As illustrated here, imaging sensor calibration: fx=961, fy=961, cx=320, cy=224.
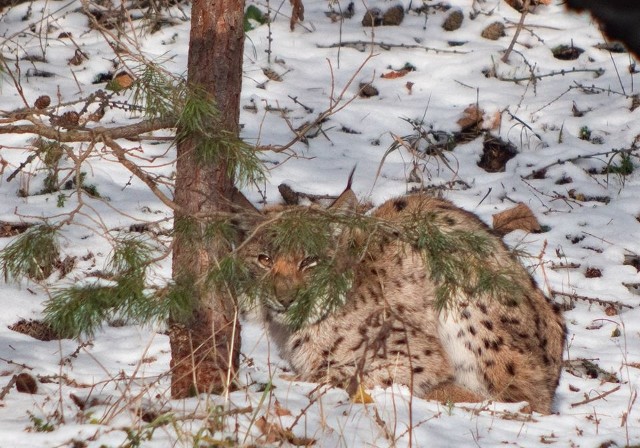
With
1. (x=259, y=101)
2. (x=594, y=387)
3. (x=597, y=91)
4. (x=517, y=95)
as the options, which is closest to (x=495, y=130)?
(x=517, y=95)

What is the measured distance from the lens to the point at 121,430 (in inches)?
123

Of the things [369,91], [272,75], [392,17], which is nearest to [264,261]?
[369,91]

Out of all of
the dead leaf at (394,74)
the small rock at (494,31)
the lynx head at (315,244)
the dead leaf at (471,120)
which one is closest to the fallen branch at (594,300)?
the dead leaf at (471,120)

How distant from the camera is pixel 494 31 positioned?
29.8ft

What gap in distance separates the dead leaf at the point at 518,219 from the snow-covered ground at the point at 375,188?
0.08m

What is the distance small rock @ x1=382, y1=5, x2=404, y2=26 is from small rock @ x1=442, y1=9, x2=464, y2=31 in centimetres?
44

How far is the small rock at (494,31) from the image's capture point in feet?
29.8

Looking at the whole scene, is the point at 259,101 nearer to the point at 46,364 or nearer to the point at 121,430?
the point at 46,364

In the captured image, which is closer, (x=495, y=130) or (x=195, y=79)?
(x=195, y=79)

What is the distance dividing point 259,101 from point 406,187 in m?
1.72

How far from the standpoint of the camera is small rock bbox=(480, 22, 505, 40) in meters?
9.09

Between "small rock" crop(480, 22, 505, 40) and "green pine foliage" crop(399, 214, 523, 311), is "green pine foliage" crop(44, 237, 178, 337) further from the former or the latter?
"small rock" crop(480, 22, 505, 40)

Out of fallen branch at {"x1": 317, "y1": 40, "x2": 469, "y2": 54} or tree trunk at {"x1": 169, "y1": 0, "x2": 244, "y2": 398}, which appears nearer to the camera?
tree trunk at {"x1": 169, "y1": 0, "x2": 244, "y2": 398}

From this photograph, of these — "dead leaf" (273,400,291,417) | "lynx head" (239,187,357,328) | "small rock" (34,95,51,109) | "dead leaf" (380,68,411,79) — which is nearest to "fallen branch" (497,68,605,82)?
"dead leaf" (380,68,411,79)
